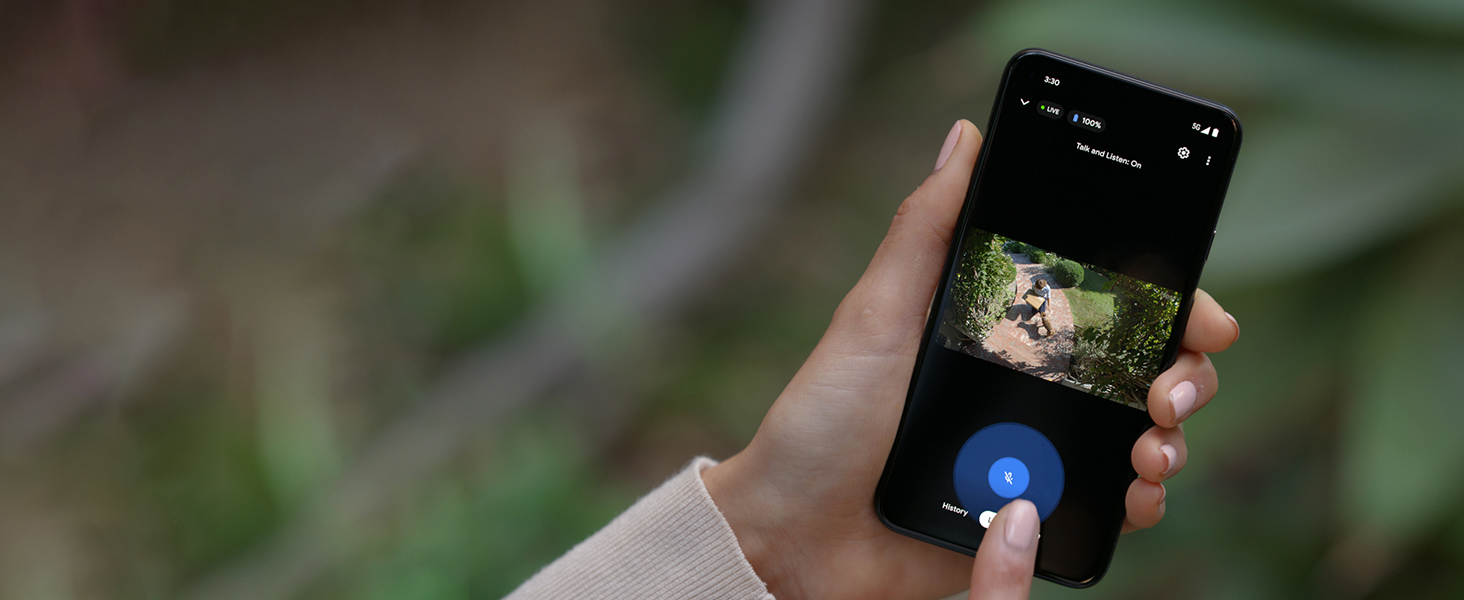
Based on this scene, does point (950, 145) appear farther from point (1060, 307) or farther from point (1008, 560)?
point (1008, 560)

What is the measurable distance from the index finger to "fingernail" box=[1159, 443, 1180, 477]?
0.21ft

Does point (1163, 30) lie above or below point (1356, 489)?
above

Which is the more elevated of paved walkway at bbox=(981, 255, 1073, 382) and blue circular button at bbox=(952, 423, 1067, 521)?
paved walkway at bbox=(981, 255, 1073, 382)

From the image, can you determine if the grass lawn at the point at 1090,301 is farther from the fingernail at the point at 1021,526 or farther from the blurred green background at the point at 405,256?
the blurred green background at the point at 405,256

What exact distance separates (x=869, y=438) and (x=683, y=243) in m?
0.56

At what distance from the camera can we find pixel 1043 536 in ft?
1.56

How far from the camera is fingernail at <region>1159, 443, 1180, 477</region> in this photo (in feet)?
1.53

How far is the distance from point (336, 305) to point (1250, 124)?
1.03 meters

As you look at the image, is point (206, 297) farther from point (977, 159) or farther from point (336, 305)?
point (977, 159)

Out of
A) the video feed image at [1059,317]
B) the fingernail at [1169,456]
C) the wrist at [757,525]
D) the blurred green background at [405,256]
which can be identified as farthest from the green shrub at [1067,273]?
the blurred green background at [405,256]

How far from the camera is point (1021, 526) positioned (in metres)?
0.41

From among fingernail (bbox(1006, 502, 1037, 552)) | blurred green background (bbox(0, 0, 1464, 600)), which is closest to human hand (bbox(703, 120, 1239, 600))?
fingernail (bbox(1006, 502, 1037, 552))

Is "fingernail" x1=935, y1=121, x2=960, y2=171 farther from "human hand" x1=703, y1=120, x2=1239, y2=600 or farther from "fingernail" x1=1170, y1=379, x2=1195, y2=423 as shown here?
"fingernail" x1=1170, y1=379, x2=1195, y2=423

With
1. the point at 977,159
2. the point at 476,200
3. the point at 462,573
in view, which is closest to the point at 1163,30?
the point at 977,159
